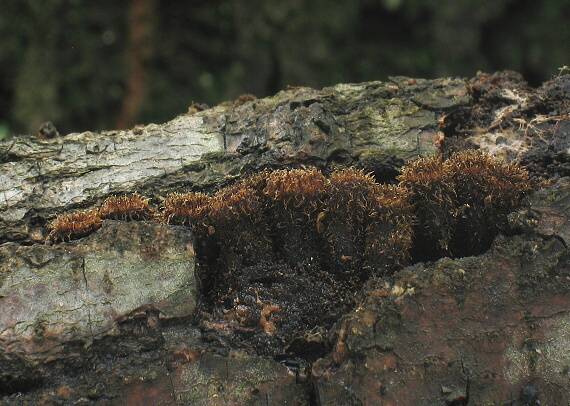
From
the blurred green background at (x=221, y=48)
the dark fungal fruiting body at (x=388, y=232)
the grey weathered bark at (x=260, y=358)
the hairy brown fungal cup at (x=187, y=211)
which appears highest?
the blurred green background at (x=221, y=48)

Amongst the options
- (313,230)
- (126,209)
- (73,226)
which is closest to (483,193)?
(313,230)

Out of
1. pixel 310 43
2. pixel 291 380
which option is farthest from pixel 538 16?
pixel 291 380

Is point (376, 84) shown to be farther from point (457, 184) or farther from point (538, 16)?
point (538, 16)

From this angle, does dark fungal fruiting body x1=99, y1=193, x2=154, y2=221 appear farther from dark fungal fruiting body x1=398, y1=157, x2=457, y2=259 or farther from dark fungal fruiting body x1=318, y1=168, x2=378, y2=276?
dark fungal fruiting body x1=398, y1=157, x2=457, y2=259

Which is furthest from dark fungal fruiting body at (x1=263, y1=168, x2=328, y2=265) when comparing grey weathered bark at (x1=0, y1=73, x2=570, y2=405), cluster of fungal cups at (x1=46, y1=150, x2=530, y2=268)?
grey weathered bark at (x1=0, y1=73, x2=570, y2=405)

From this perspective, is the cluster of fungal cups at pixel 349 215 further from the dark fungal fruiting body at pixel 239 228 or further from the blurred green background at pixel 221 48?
the blurred green background at pixel 221 48

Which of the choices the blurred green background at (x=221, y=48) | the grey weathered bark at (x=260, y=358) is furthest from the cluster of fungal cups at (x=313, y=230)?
the blurred green background at (x=221, y=48)
